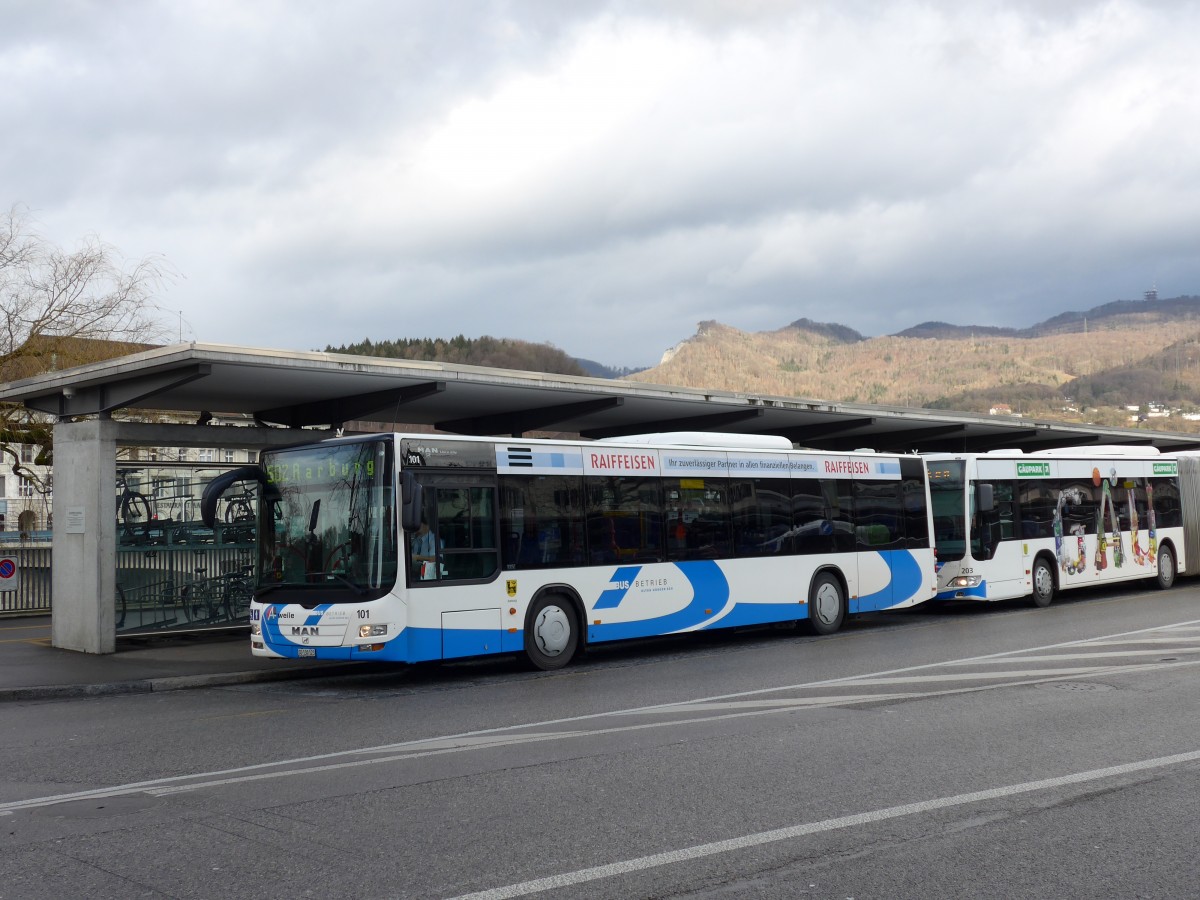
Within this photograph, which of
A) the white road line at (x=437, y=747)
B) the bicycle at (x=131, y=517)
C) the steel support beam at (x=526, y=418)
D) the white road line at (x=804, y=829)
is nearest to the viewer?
the white road line at (x=804, y=829)

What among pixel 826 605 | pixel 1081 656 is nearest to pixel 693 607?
pixel 826 605

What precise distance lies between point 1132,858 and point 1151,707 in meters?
5.04

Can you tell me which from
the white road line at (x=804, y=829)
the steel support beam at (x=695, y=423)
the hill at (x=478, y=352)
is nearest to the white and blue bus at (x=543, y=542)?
the steel support beam at (x=695, y=423)

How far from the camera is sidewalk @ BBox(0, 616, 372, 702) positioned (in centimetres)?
1377

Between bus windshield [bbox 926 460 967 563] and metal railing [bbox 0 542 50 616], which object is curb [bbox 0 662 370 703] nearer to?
bus windshield [bbox 926 460 967 563]

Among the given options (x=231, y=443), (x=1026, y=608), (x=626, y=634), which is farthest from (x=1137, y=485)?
(x=231, y=443)

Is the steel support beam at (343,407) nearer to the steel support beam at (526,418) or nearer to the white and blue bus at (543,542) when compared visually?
the white and blue bus at (543,542)

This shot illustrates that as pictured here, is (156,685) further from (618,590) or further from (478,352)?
(478,352)

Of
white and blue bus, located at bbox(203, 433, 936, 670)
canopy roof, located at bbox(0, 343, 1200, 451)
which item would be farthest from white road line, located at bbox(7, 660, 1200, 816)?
canopy roof, located at bbox(0, 343, 1200, 451)

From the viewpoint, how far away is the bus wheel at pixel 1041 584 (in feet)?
75.6

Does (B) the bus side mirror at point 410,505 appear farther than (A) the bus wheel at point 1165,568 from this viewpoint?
No

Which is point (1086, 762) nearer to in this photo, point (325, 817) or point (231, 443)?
point (325, 817)

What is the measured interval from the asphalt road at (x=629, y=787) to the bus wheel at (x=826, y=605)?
15.7 feet

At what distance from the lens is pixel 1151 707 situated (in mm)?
10305
